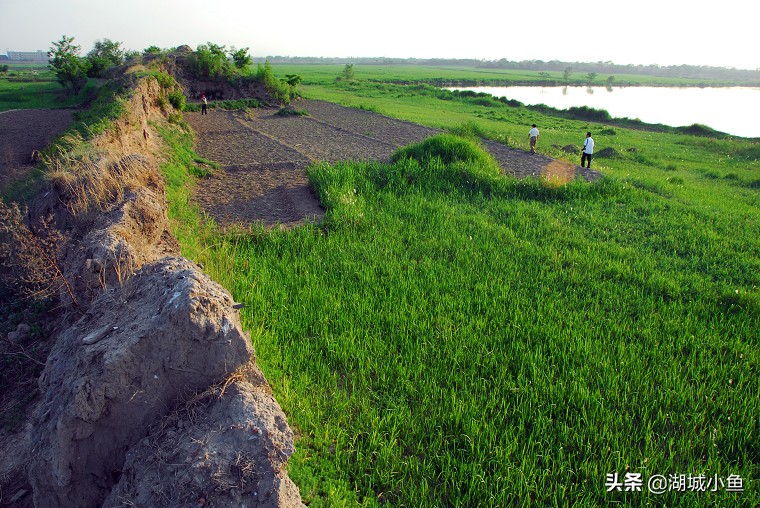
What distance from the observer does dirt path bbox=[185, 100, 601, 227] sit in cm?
1047

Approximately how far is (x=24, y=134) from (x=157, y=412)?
21209 mm

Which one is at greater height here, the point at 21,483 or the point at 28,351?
the point at 28,351

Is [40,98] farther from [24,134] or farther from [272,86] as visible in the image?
[272,86]

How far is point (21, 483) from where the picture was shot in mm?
3457

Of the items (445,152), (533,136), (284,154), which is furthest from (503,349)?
(533,136)

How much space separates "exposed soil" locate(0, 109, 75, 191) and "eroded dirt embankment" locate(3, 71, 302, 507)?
10730 mm

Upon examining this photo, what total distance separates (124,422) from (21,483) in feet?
3.54

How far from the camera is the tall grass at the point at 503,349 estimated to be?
363 centimetres

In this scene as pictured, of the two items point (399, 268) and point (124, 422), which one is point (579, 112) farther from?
point (124, 422)

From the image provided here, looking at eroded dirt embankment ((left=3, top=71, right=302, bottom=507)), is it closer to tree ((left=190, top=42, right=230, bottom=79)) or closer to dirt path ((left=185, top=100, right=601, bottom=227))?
dirt path ((left=185, top=100, right=601, bottom=227))

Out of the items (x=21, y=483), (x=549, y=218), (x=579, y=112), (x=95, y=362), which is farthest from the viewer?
(x=579, y=112)

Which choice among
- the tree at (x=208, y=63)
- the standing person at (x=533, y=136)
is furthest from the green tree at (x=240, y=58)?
the standing person at (x=533, y=136)

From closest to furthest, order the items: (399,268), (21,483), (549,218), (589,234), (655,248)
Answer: (21,483)
(399,268)
(655,248)
(589,234)
(549,218)

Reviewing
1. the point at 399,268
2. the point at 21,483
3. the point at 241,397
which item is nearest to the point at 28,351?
the point at 21,483
